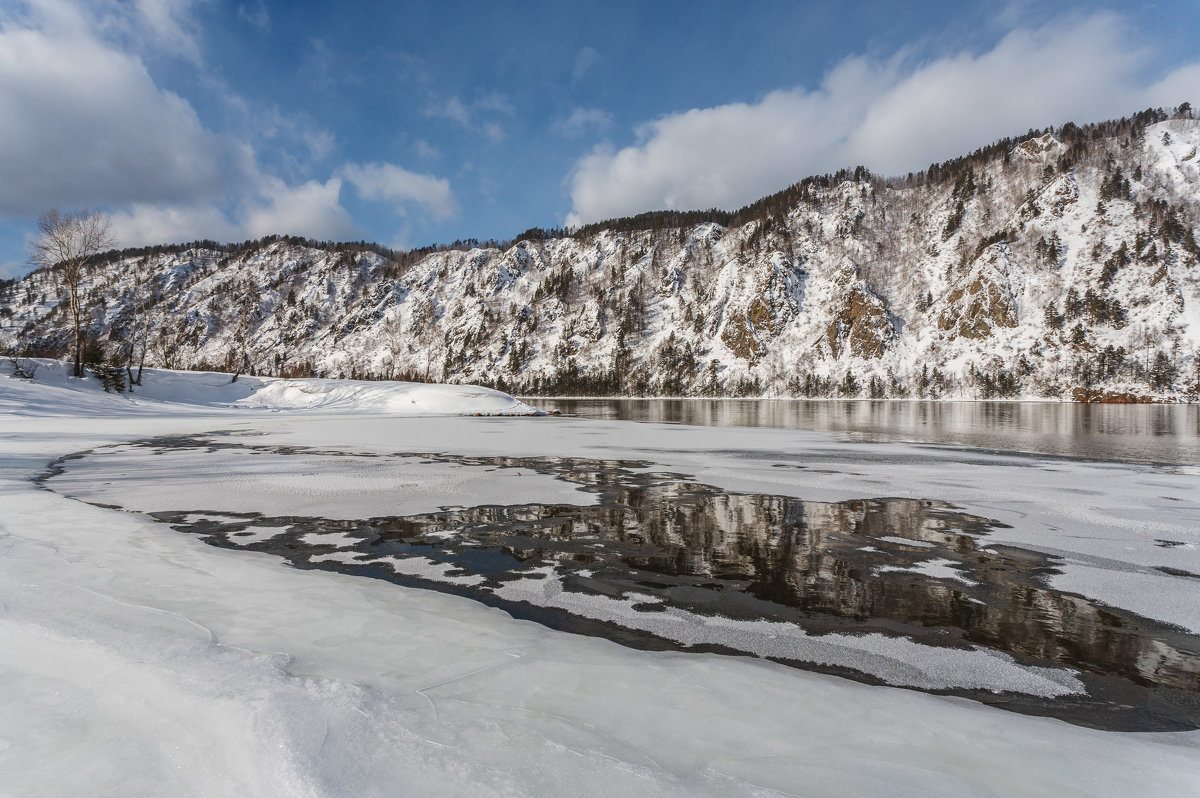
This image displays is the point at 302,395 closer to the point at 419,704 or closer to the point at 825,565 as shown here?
the point at 825,565

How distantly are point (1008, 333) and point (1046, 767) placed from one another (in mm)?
141469

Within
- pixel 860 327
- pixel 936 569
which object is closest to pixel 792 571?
pixel 936 569

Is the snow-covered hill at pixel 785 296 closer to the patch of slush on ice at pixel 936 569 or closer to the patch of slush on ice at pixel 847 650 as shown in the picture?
the patch of slush on ice at pixel 847 650

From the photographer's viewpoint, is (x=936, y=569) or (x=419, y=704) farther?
(x=936, y=569)

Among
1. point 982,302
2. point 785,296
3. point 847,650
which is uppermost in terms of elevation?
point 785,296

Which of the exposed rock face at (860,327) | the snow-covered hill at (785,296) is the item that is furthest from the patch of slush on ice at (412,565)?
the exposed rock face at (860,327)

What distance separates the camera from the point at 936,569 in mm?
5852

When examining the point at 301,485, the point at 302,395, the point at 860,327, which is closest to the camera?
the point at 301,485

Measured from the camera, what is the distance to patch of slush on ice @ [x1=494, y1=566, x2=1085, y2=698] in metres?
3.59

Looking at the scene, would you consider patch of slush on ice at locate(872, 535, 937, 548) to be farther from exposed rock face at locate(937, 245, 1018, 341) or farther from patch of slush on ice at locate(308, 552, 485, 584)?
exposed rock face at locate(937, 245, 1018, 341)

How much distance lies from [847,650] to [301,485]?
9.79 metres

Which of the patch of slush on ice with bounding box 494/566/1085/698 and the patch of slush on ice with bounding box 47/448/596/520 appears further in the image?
the patch of slush on ice with bounding box 47/448/596/520

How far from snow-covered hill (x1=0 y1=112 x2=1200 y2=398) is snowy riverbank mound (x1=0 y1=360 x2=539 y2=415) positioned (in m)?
77.7

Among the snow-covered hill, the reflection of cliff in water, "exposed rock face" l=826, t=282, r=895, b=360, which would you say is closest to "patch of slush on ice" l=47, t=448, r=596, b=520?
the reflection of cliff in water
